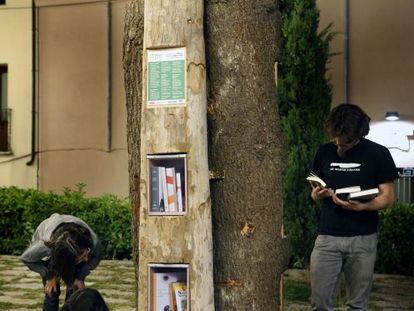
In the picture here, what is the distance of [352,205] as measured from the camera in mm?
5340

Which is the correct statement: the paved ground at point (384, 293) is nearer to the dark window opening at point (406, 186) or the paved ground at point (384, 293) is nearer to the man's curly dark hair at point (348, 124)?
the man's curly dark hair at point (348, 124)

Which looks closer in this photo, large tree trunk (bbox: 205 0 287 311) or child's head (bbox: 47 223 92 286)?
large tree trunk (bbox: 205 0 287 311)

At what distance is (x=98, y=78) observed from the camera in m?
17.0

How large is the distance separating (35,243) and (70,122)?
38.4 feet

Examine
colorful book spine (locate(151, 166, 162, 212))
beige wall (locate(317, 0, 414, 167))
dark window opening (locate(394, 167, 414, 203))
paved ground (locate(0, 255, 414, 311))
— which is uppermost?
beige wall (locate(317, 0, 414, 167))

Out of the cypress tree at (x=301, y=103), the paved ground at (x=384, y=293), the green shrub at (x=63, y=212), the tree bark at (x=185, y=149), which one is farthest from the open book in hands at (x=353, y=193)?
the green shrub at (x=63, y=212)

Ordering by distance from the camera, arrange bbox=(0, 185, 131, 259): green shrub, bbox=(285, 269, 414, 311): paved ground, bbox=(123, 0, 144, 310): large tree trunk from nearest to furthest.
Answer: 1. bbox=(123, 0, 144, 310): large tree trunk
2. bbox=(285, 269, 414, 311): paved ground
3. bbox=(0, 185, 131, 259): green shrub

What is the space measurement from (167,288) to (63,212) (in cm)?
905

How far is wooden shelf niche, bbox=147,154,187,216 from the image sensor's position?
12.3ft

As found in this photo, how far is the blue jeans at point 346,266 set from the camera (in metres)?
5.42

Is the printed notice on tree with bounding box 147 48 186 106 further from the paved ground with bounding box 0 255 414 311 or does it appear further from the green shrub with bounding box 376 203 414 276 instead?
the green shrub with bounding box 376 203 414 276

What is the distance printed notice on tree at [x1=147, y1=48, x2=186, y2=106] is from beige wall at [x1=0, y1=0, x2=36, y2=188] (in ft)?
47.1

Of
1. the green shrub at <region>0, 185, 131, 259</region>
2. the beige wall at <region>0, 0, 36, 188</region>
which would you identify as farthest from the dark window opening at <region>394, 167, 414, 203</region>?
the beige wall at <region>0, 0, 36, 188</region>

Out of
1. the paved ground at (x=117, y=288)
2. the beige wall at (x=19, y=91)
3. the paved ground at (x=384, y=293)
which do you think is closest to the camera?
the paved ground at (x=384, y=293)
